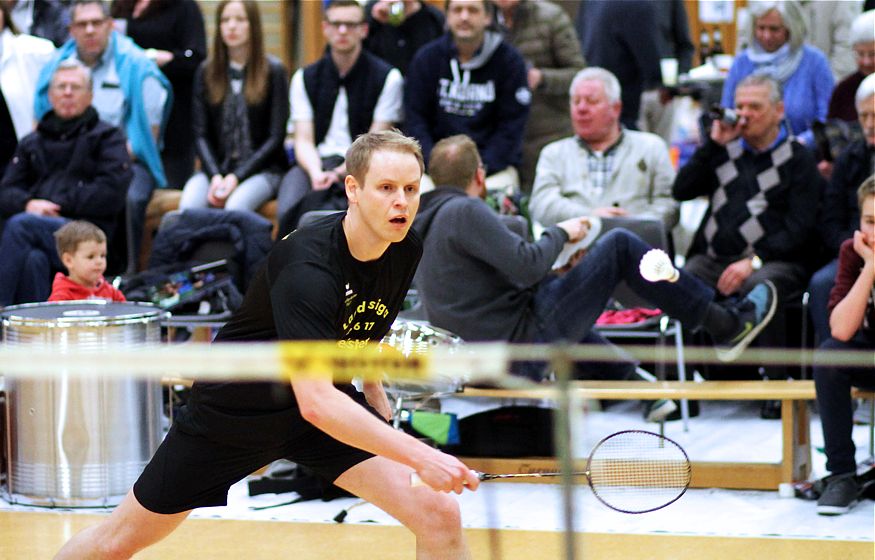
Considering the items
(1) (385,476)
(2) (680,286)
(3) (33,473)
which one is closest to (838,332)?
(2) (680,286)

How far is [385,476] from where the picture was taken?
13.1 feet

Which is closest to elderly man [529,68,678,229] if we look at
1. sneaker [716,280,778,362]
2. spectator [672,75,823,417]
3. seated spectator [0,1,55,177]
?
spectator [672,75,823,417]

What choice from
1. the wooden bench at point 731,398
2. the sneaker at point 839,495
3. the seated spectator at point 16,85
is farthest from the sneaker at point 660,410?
the seated spectator at point 16,85

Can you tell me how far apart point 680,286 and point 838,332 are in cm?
79

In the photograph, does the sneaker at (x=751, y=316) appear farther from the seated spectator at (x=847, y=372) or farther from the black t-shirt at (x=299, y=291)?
the black t-shirt at (x=299, y=291)

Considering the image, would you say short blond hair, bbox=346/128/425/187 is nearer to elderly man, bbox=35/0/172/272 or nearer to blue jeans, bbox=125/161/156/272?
blue jeans, bbox=125/161/156/272

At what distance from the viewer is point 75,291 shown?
7.03m

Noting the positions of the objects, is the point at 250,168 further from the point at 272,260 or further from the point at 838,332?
the point at 272,260

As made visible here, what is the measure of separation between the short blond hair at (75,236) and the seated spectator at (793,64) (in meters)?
3.84

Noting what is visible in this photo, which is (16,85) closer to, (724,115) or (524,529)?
(724,115)

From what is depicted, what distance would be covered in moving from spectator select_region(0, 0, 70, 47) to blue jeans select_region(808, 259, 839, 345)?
17.9ft

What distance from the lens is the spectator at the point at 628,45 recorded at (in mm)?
9273

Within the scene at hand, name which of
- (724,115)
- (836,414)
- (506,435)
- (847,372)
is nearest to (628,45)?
(724,115)

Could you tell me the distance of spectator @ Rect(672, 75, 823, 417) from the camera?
24.9 feet
